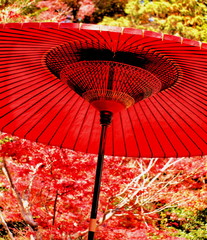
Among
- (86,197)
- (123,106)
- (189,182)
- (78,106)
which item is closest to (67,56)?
(123,106)

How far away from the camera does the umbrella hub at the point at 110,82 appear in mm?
989

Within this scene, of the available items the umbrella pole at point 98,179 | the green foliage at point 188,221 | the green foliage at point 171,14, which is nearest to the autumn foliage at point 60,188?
the green foliage at point 188,221

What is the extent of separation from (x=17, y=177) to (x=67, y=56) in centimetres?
356

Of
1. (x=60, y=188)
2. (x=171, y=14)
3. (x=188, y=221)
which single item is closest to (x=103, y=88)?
(x=60, y=188)

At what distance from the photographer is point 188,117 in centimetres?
134

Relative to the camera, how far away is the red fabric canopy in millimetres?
912

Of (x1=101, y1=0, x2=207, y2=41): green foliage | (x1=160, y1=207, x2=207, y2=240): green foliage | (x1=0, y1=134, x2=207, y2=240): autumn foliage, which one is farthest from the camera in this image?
(x1=101, y1=0, x2=207, y2=41): green foliage

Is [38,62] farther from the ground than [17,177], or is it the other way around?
[38,62]

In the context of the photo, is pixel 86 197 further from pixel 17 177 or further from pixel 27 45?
pixel 27 45

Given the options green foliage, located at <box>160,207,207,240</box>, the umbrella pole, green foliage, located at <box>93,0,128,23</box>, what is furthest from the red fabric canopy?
green foliage, located at <box>93,0,128,23</box>

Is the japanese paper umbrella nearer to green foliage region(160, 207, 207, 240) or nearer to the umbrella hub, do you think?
the umbrella hub

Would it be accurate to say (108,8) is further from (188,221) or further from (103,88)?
(103,88)

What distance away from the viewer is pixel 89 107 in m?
1.49

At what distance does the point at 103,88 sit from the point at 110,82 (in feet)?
0.13
